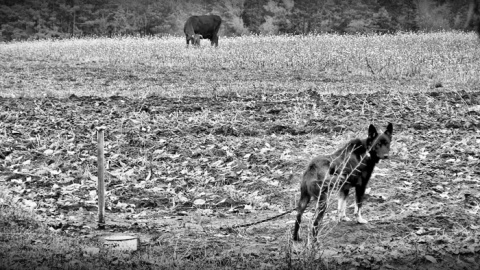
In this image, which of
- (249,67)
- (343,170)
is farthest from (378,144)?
(249,67)

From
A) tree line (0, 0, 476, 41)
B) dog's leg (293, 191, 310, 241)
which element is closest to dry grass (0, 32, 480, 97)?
tree line (0, 0, 476, 41)

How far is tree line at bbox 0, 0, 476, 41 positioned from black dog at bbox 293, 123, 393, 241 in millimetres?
14777

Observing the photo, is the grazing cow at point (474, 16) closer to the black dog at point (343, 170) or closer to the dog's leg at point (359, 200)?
the black dog at point (343, 170)

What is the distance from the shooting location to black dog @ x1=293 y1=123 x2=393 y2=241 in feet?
19.6

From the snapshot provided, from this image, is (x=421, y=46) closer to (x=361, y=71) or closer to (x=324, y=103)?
(x=361, y=71)

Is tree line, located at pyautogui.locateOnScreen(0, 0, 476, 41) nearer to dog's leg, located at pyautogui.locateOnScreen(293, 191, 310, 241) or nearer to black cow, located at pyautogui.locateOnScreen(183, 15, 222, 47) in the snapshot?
black cow, located at pyautogui.locateOnScreen(183, 15, 222, 47)

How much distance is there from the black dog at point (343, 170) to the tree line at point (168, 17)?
14.8 m

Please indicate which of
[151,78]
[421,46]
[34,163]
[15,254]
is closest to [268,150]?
[34,163]

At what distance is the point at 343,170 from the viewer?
6203 millimetres

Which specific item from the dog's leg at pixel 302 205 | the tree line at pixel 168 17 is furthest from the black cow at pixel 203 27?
the dog's leg at pixel 302 205

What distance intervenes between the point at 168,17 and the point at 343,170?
39350mm

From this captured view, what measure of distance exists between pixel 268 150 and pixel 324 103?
13.0ft

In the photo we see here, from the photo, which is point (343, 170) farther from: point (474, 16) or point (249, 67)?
point (249, 67)

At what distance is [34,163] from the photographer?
942cm
